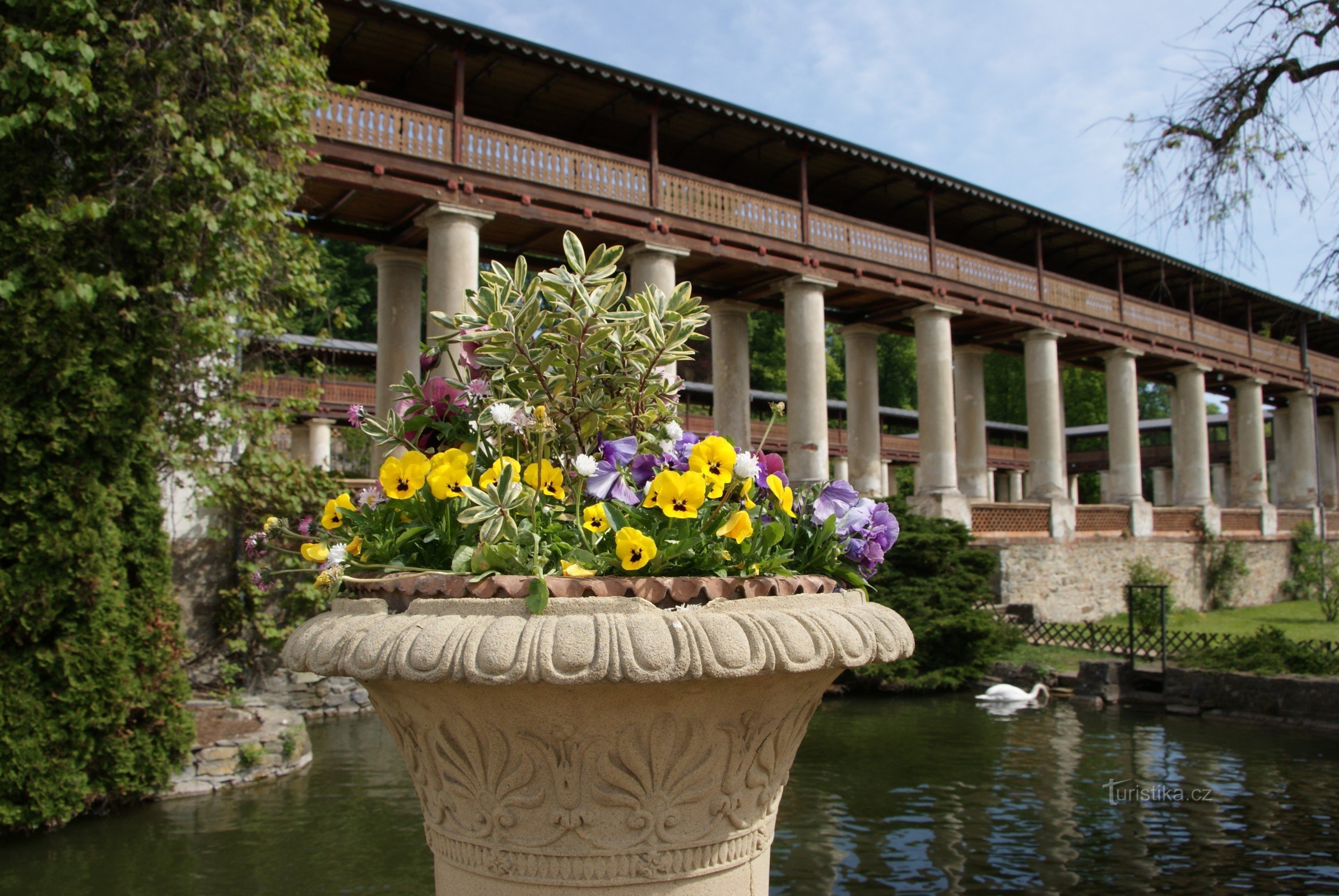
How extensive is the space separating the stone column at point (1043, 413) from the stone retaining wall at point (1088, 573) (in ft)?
5.42

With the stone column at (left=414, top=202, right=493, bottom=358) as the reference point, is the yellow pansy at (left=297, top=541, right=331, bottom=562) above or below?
below

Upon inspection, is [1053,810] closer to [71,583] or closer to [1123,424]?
[71,583]

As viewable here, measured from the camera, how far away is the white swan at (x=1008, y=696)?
40.6 feet

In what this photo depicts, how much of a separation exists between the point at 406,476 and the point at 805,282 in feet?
48.7

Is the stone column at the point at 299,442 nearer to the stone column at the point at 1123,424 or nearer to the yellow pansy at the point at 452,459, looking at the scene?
the stone column at the point at 1123,424

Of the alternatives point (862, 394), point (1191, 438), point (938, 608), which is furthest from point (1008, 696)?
point (1191, 438)

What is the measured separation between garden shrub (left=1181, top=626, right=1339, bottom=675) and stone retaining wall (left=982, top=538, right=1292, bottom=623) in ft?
11.8

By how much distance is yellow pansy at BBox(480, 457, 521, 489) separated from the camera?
2102 millimetres

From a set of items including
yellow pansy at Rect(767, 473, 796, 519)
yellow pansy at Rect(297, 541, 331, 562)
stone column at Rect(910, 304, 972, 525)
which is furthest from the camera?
stone column at Rect(910, 304, 972, 525)

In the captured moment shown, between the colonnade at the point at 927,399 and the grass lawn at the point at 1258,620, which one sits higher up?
the colonnade at the point at 927,399

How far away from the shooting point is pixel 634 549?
1984mm

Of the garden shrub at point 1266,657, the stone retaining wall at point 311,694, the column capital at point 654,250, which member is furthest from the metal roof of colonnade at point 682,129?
the stone retaining wall at point 311,694

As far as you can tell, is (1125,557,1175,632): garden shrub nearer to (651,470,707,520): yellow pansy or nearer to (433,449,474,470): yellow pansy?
(651,470,707,520): yellow pansy

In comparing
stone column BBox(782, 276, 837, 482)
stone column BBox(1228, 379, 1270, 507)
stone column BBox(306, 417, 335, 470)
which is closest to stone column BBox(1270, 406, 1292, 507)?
stone column BBox(1228, 379, 1270, 507)
